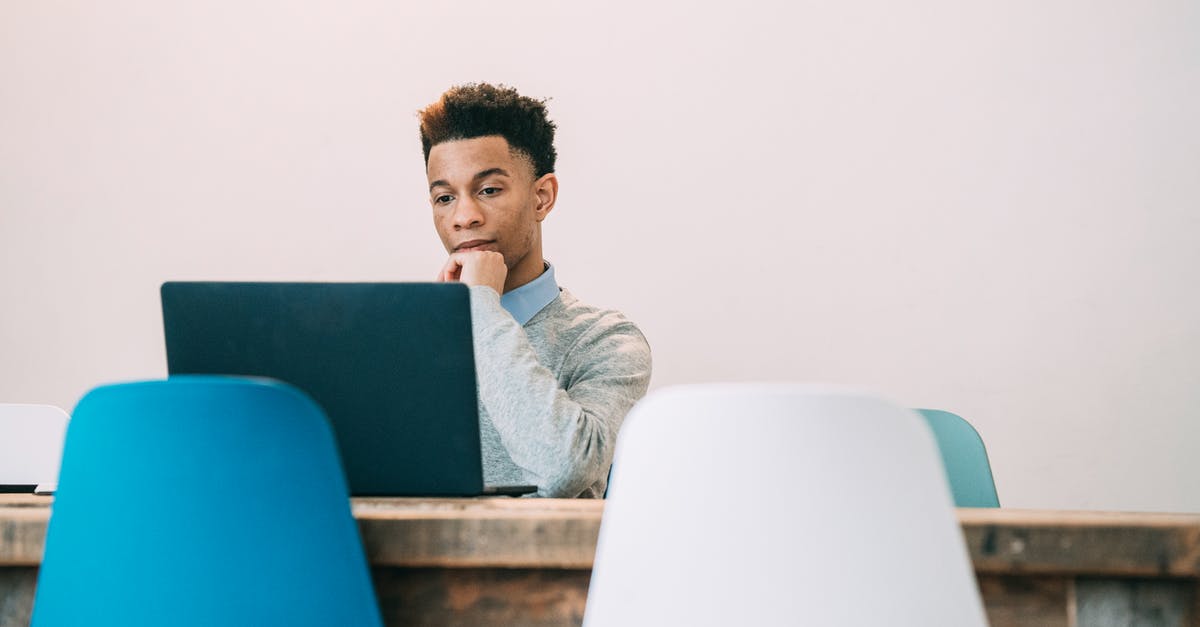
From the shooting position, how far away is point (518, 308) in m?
1.98

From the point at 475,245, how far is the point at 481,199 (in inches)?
3.8

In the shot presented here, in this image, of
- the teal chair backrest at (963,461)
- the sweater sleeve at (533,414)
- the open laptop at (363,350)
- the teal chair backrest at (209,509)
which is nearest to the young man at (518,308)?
the sweater sleeve at (533,414)

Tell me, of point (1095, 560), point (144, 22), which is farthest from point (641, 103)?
point (1095, 560)

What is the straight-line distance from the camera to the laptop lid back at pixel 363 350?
109 cm

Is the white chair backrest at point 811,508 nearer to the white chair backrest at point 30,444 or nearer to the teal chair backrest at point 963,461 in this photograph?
the teal chair backrest at point 963,461

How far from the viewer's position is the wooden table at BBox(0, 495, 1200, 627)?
3.08ft

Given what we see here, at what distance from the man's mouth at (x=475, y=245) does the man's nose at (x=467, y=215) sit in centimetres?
3

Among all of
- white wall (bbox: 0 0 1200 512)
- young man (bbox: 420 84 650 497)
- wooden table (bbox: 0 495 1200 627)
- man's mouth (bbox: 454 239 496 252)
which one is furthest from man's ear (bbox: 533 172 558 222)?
wooden table (bbox: 0 495 1200 627)

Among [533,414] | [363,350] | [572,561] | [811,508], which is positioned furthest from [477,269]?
[811,508]

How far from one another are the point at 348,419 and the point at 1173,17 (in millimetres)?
2588

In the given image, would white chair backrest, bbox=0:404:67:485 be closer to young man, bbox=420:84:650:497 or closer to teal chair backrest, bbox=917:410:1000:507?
young man, bbox=420:84:650:497

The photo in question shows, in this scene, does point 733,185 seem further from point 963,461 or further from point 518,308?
point 963,461

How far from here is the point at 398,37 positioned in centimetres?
297

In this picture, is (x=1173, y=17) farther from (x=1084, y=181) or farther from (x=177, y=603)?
(x=177, y=603)
